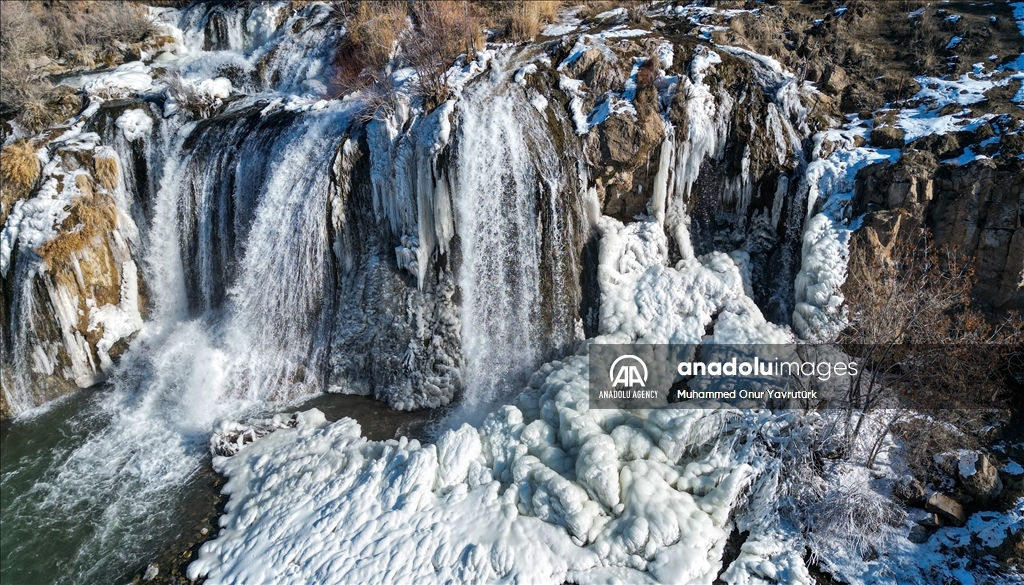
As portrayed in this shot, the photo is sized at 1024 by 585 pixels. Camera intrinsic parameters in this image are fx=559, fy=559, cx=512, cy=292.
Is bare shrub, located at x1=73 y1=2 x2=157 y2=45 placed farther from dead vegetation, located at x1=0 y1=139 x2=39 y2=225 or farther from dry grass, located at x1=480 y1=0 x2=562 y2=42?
dry grass, located at x1=480 y1=0 x2=562 y2=42

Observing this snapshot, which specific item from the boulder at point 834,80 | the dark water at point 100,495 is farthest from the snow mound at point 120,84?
the boulder at point 834,80

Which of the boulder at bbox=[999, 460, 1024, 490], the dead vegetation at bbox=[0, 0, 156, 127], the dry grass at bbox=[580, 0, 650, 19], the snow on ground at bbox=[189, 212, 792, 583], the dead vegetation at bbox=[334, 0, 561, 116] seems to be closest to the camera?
the snow on ground at bbox=[189, 212, 792, 583]

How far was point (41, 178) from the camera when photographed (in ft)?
33.6

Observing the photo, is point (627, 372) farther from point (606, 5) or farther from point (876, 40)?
point (876, 40)

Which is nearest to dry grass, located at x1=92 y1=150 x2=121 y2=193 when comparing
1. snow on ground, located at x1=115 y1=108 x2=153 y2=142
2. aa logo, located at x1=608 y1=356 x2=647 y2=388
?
snow on ground, located at x1=115 y1=108 x2=153 y2=142

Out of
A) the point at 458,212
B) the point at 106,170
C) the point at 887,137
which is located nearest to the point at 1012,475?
the point at 887,137

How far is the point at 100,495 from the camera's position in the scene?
309 inches

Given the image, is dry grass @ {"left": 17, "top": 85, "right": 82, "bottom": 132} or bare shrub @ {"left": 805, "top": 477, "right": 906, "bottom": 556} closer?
bare shrub @ {"left": 805, "top": 477, "right": 906, "bottom": 556}

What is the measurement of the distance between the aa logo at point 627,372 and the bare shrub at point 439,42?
17.4 feet

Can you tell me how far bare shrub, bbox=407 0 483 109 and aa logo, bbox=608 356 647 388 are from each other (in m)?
5.30

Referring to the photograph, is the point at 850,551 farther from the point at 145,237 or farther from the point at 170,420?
the point at 145,237

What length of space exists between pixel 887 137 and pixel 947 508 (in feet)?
19.1

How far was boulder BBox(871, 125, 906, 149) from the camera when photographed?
9070 millimetres

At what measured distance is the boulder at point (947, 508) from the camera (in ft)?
20.7
